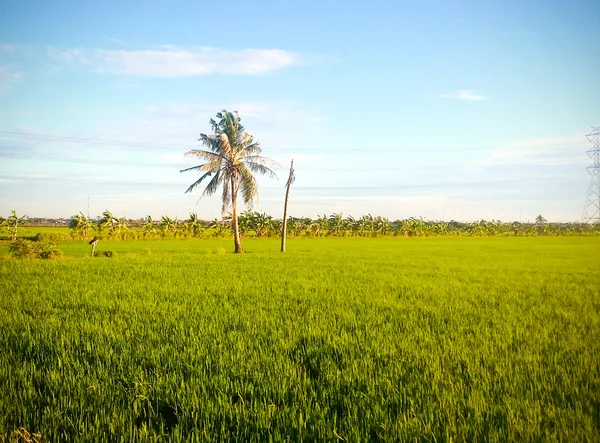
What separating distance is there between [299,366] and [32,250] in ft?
65.0

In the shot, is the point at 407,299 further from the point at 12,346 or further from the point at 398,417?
the point at 12,346

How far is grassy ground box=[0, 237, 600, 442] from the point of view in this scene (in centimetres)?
301

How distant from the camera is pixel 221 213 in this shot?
81.5 feet

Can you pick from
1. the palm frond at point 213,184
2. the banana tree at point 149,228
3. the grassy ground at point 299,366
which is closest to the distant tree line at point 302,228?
the banana tree at point 149,228

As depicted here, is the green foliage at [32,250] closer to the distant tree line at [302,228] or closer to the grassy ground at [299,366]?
the grassy ground at [299,366]

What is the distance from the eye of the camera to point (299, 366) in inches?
171

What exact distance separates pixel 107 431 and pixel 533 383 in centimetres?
395

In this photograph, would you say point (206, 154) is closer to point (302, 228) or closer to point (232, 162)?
point (232, 162)

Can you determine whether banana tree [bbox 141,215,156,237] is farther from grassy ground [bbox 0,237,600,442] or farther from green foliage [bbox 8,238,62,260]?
grassy ground [bbox 0,237,600,442]

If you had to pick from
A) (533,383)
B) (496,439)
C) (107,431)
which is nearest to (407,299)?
(533,383)

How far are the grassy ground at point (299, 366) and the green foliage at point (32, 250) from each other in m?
12.0

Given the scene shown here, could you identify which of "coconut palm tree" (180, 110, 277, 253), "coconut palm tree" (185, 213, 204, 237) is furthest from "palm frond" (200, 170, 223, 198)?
"coconut palm tree" (185, 213, 204, 237)

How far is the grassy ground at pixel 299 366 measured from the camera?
301 cm

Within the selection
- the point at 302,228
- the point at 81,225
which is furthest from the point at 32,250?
the point at 302,228
